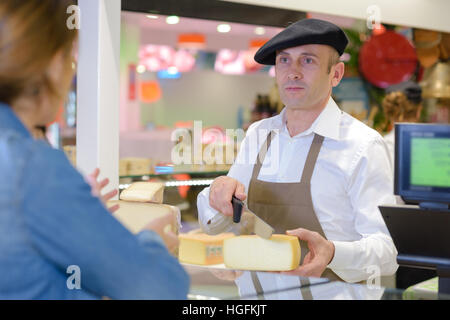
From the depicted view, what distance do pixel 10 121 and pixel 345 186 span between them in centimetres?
152

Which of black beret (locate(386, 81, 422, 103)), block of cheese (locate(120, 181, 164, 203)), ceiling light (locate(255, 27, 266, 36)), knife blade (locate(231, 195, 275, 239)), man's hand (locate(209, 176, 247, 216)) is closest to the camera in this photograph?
block of cheese (locate(120, 181, 164, 203))

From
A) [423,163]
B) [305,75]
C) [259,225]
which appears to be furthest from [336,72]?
[423,163]

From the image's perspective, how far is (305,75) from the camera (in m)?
2.34

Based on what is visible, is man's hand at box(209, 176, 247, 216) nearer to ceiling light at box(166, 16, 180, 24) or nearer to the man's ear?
the man's ear

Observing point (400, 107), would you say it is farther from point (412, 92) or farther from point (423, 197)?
point (423, 197)

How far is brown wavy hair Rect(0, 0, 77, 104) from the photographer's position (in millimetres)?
926

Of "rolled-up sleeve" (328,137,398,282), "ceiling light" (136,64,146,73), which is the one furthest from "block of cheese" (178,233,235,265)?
"ceiling light" (136,64,146,73)

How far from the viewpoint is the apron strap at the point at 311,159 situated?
2.31 metres

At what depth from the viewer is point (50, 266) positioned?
3.13 feet

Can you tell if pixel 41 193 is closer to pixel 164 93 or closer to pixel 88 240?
pixel 88 240

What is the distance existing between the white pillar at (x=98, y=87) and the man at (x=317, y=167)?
60 centimetres

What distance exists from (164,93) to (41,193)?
9.07m

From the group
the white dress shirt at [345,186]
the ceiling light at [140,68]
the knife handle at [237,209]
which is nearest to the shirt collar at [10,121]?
the knife handle at [237,209]
